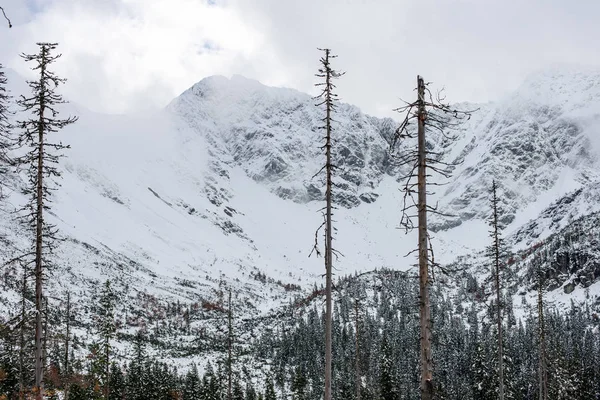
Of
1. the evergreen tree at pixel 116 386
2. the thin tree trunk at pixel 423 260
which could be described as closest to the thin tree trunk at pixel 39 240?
the thin tree trunk at pixel 423 260

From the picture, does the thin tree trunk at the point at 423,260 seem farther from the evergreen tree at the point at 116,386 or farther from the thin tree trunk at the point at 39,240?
the evergreen tree at the point at 116,386

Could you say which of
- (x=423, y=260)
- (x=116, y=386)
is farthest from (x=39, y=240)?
(x=116, y=386)

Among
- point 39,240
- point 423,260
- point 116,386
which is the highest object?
point 39,240

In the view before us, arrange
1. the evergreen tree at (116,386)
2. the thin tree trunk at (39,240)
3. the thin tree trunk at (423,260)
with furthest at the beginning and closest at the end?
the evergreen tree at (116,386), the thin tree trunk at (39,240), the thin tree trunk at (423,260)

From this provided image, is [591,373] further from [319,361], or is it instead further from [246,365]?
[246,365]

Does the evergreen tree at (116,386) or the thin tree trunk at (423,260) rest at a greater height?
the thin tree trunk at (423,260)

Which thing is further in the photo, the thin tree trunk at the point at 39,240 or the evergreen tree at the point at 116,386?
the evergreen tree at the point at 116,386

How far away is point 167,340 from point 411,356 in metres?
115

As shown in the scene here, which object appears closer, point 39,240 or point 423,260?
point 423,260

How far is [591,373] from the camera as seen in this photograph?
84500 millimetres

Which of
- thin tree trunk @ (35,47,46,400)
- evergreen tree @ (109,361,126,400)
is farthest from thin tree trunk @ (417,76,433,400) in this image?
evergreen tree @ (109,361,126,400)

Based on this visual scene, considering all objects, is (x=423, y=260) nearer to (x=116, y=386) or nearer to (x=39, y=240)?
(x=39, y=240)

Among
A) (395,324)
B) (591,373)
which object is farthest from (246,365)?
(591,373)

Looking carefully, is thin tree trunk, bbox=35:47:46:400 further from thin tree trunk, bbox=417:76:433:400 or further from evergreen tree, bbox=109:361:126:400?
evergreen tree, bbox=109:361:126:400
